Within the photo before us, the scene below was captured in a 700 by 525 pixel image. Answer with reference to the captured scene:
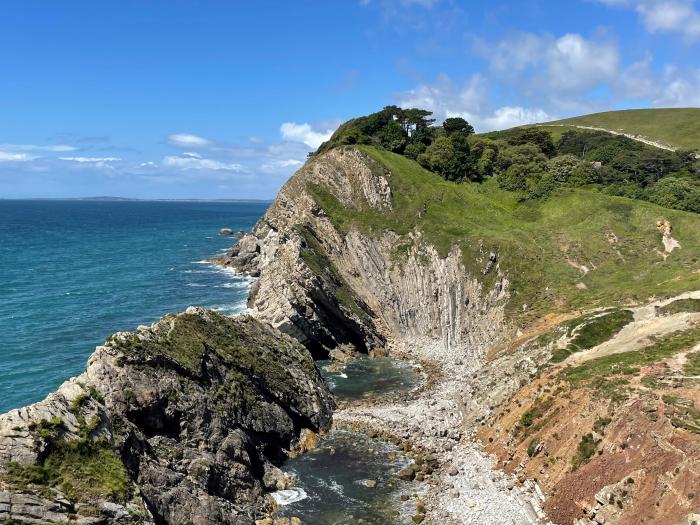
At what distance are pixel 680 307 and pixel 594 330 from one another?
8.07m

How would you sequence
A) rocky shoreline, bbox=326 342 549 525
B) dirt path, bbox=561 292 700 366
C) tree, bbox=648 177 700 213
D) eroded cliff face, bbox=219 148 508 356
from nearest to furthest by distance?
rocky shoreline, bbox=326 342 549 525 < dirt path, bbox=561 292 700 366 < eroded cliff face, bbox=219 148 508 356 < tree, bbox=648 177 700 213

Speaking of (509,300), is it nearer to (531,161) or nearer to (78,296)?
(531,161)

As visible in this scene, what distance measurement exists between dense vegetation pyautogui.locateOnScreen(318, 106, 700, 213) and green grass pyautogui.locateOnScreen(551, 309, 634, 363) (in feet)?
162

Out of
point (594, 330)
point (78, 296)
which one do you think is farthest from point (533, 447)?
point (78, 296)

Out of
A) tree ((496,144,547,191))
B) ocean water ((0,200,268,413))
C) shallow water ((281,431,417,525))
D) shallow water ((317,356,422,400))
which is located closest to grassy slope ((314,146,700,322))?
tree ((496,144,547,191))

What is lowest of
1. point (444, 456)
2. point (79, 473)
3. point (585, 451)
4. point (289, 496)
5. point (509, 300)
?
point (289, 496)

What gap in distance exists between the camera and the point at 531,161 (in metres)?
114

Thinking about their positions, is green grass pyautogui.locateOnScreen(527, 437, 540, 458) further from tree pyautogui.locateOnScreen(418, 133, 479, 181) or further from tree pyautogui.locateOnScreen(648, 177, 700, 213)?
tree pyautogui.locateOnScreen(418, 133, 479, 181)

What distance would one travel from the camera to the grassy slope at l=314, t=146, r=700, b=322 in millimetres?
65250

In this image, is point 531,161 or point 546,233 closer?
point 546,233

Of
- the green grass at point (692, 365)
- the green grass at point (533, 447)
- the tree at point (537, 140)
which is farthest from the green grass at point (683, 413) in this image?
the tree at point (537, 140)

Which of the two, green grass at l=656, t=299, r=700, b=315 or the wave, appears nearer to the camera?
the wave

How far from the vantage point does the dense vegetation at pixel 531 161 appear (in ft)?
320

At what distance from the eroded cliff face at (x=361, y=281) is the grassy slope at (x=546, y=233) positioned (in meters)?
1.90
